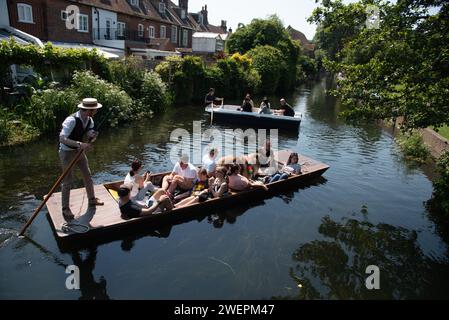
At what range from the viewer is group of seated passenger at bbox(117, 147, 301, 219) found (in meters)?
7.09

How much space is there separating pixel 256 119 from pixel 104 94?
26.3 feet

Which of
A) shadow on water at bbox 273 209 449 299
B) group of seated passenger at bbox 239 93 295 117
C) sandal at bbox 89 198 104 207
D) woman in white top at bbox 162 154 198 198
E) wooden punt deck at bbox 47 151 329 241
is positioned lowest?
shadow on water at bbox 273 209 449 299

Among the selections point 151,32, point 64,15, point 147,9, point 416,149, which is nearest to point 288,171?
point 416,149

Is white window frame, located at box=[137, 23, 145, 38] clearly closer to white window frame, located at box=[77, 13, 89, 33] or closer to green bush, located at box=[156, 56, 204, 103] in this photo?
white window frame, located at box=[77, 13, 89, 33]

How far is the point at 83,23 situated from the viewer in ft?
82.3

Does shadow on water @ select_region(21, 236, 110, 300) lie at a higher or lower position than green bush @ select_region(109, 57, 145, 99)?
lower

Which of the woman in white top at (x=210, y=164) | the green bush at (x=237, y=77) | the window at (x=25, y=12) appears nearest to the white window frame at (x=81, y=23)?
the window at (x=25, y=12)

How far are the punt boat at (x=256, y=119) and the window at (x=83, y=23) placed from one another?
12.5 metres

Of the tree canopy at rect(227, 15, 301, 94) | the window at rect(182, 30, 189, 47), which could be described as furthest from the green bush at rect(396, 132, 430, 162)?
the window at rect(182, 30, 189, 47)

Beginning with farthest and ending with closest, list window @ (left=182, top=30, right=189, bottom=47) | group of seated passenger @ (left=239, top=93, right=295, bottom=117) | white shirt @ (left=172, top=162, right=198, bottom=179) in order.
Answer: window @ (left=182, top=30, right=189, bottom=47)
group of seated passenger @ (left=239, top=93, right=295, bottom=117)
white shirt @ (left=172, top=162, right=198, bottom=179)

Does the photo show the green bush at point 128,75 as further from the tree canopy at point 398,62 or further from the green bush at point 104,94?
the tree canopy at point 398,62

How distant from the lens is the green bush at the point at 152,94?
1912 centimetres

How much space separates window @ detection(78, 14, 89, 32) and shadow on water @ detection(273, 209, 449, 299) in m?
23.3

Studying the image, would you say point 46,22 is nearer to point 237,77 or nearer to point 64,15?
point 64,15
